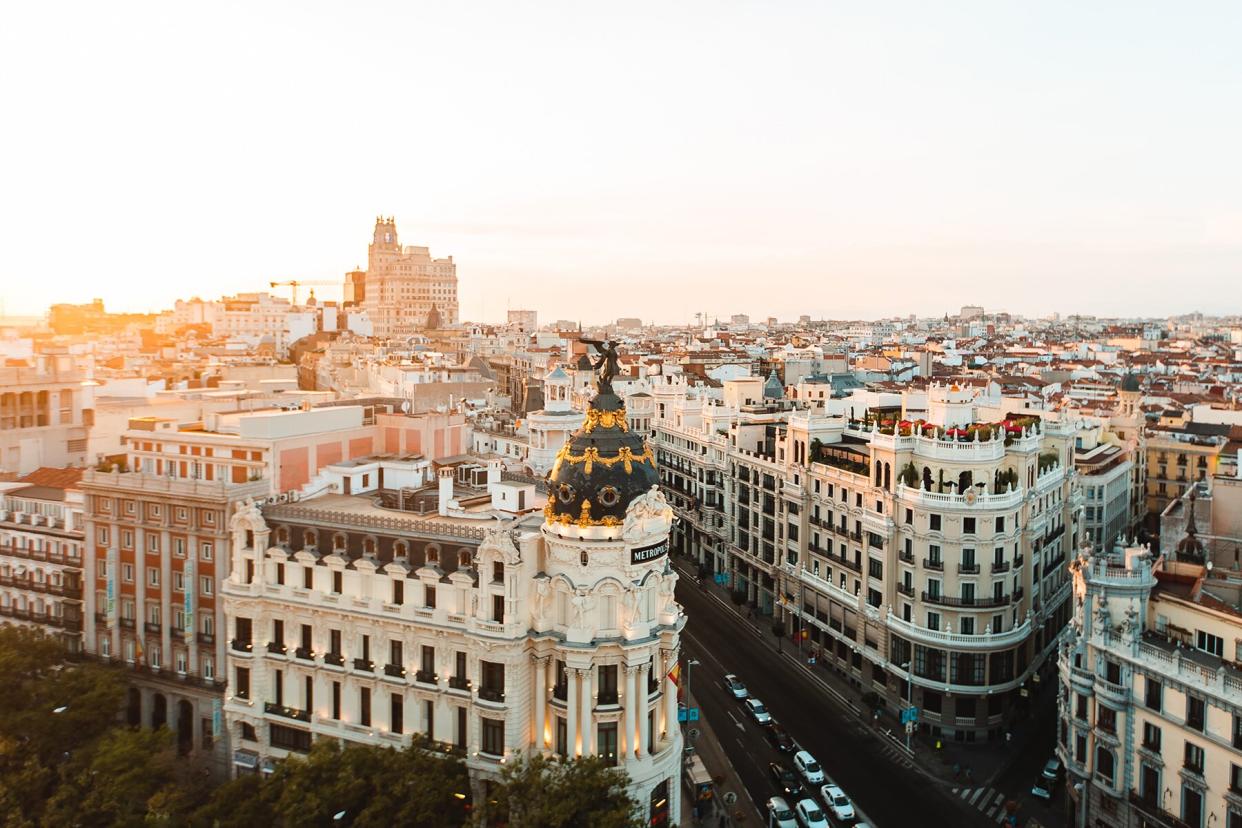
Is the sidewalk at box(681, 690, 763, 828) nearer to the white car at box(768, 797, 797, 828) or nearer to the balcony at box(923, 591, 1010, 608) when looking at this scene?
the white car at box(768, 797, 797, 828)

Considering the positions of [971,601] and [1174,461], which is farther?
[1174,461]

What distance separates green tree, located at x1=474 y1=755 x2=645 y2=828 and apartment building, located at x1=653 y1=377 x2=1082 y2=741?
34.9m

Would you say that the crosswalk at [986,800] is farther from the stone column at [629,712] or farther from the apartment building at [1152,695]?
the stone column at [629,712]

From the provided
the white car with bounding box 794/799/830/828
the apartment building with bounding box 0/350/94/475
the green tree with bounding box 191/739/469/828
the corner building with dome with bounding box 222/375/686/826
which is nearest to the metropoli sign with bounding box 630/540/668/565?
the corner building with dome with bounding box 222/375/686/826

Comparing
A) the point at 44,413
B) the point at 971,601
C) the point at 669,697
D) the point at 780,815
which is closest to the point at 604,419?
the point at 669,697

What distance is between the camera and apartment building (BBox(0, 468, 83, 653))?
80.9 m

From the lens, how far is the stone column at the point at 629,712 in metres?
56.6

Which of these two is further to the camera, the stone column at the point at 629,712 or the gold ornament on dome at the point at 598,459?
the gold ornament on dome at the point at 598,459

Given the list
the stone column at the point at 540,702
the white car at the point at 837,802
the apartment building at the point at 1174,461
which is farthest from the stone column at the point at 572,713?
the apartment building at the point at 1174,461

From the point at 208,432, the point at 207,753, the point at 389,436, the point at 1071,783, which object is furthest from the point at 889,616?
the point at 208,432

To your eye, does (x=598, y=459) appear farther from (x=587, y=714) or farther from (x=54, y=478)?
(x=54, y=478)

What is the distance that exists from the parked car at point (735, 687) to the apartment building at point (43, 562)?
177ft

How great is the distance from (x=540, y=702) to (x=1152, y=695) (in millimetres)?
35396

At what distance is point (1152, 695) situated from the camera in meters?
54.6
